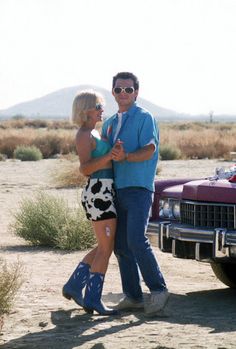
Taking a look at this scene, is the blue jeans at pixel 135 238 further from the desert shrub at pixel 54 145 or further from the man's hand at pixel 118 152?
the desert shrub at pixel 54 145

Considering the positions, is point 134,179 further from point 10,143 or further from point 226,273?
point 10,143

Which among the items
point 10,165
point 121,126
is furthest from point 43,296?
point 10,165

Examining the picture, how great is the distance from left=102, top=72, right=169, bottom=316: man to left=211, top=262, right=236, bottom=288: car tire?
129 cm

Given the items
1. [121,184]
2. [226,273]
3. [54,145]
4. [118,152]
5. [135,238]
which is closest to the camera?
[118,152]

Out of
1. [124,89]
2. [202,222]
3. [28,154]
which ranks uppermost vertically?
[124,89]

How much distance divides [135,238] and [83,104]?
3.55ft

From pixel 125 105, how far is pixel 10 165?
24186mm

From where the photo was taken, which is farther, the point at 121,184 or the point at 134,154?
the point at 121,184

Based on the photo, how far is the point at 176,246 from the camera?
26.1 ft

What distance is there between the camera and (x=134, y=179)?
24.1 ft

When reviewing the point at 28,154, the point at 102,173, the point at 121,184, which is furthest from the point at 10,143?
the point at 121,184

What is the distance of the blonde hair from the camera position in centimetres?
745

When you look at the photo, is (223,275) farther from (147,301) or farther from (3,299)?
(3,299)

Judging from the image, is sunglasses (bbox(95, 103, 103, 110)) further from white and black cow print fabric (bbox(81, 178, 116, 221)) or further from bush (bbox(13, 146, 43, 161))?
bush (bbox(13, 146, 43, 161))
